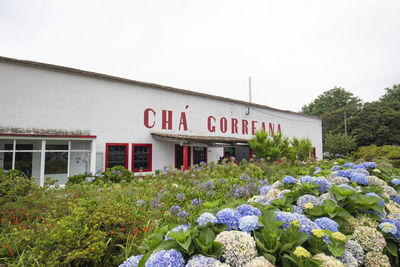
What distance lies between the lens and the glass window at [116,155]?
11039mm

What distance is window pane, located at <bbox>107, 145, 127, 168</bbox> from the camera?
36.3 ft

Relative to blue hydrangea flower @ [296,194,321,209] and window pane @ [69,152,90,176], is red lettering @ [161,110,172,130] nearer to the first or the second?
window pane @ [69,152,90,176]

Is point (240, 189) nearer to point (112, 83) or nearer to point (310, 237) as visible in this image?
point (310, 237)

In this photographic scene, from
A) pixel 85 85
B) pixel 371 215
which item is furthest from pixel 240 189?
pixel 85 85

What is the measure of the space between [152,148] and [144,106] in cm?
244

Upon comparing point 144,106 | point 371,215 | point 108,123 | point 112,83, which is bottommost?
point 371,215

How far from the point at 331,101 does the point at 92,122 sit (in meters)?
51.2

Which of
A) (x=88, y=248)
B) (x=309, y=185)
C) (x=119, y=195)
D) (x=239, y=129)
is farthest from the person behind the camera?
(x=239, y=129)

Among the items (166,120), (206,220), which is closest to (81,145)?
(166,120)

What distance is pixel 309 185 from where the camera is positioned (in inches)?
103

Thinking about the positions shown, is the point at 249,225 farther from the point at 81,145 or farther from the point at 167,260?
the point at 81,145

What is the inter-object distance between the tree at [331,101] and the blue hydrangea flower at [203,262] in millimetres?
51644

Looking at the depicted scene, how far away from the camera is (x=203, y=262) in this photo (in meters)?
1.39

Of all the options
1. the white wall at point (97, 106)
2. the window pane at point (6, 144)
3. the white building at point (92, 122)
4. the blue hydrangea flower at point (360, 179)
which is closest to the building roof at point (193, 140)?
the white building at point (92, 122)
